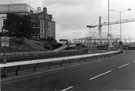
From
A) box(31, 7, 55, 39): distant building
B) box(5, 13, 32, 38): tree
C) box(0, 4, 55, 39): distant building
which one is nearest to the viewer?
box(5, 13, 32, 38): tree

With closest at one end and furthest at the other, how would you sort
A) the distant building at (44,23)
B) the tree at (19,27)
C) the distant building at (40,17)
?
the tree at (19,27) < the distant building at (40,17) < the distant building at (44,23)

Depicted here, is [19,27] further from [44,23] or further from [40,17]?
[44,23]

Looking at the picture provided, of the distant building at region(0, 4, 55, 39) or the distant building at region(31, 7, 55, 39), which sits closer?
the distant building at region(0, 4, 55, 39)

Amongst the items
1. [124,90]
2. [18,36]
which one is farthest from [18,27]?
[124,90]

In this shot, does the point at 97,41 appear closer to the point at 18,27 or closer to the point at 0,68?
the point at 18,27

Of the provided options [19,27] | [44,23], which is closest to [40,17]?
[44,23]

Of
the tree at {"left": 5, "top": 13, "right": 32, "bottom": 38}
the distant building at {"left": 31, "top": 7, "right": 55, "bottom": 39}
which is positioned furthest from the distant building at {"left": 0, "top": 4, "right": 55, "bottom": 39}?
the tree at {"left": 5, "top": 13, "right": 32, "bottom": 38}

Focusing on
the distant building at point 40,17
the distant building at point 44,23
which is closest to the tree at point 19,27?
the distant building at point 40,17

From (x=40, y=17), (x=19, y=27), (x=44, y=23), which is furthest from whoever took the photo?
(x=44, y=23)

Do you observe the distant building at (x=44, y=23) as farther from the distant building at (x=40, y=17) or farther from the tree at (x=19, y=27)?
the tree at (x=19, y=27)

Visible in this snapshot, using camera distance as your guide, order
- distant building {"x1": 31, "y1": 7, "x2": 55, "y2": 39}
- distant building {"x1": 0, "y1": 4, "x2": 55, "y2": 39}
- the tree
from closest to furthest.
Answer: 1. the tree
2. distant building {"x1": 0, "y1": 4, "x2": 55, "y2": 39}
3. distant building {"x1": 31, "y1": 7, "x2": 55, "y2": 39}

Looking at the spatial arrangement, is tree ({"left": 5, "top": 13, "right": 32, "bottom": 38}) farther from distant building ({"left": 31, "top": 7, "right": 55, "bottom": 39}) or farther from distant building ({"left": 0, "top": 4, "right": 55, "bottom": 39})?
distant building ({"left": 31, "top": 7, "right": 55, "bottom": 39})

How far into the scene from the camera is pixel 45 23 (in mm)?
117375

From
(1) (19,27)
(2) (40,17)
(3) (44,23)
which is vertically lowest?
(1) (19,27)
